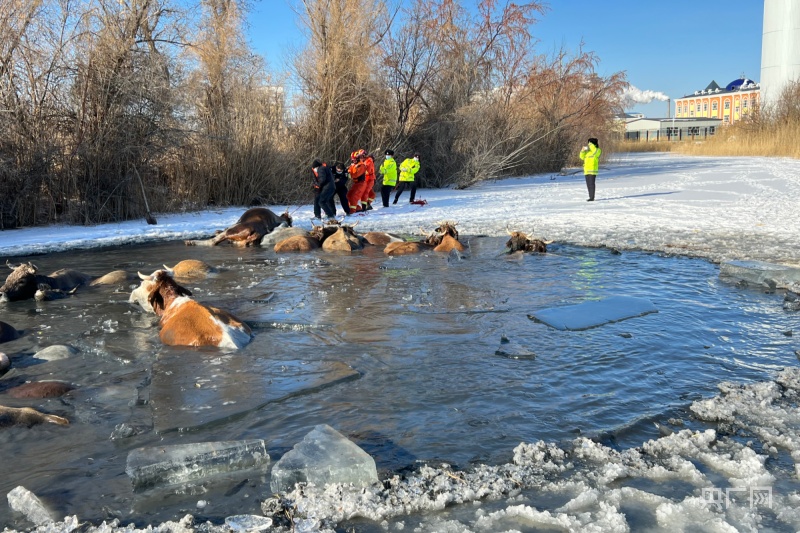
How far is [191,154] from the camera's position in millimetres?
18234

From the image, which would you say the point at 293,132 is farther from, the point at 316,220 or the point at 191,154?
the point at 316,220

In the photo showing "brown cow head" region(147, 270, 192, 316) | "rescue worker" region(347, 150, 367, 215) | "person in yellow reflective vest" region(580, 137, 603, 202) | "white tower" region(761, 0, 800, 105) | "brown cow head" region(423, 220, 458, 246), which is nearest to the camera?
"brown cow head" region(147, 270, 192, 316)

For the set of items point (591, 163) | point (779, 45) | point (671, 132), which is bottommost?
point (591, 163)

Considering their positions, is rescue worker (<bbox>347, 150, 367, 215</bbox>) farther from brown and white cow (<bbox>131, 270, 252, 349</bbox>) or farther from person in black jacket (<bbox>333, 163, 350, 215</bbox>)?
brown and white cow (<bbox>131, 270, 252, 349</bbox>)

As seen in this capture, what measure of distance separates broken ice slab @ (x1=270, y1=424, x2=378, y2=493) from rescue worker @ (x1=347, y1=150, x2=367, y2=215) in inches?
567

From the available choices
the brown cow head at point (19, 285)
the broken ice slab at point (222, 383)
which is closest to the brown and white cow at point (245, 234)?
the brown cow head at point (19, 285)

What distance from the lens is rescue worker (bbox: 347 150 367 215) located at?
1784cm

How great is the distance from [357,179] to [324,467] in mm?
14902

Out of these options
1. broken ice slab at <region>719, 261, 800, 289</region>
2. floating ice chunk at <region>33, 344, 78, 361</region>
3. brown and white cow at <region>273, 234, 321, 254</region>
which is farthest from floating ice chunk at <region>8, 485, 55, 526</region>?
brown and white cow at <region>273, 234, 321, 254</region>

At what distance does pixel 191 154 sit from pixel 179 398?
1461 centimetres

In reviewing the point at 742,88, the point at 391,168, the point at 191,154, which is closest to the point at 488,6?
the point at 391,168

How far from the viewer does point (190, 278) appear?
9.41m

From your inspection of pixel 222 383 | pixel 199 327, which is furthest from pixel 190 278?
pixel 222 383

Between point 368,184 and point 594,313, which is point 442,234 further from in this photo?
point 368,184
